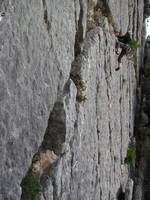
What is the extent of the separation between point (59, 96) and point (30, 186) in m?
2.02

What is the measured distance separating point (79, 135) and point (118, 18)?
283 inches


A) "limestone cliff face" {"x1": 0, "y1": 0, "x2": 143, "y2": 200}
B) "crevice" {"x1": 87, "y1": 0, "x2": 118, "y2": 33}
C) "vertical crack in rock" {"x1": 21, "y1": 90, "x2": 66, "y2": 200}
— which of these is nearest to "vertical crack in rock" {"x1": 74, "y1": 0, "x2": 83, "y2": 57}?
"limestone cliff face" {"x1": 0, "y1": 0, "x2": 143, "y2": 200}

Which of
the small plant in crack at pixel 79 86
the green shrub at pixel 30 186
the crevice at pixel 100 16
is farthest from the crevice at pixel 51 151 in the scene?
the crevice at pixel 100 16

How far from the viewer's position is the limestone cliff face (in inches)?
223

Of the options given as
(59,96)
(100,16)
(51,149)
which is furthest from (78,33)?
(51,149)

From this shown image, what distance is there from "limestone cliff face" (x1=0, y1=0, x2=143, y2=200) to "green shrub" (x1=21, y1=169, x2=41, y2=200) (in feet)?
0.14

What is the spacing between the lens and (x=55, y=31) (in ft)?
24.5

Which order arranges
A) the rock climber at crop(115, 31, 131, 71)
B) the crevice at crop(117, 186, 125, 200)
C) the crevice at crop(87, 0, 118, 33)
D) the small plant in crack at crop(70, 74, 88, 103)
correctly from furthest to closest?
the crevice at crop(117, 186, 125, 200) → the rock climber at crop(115, 31, 131, 71) → the crevice at crop(87, 0, 118, 33) → the small plant in crack at crop(70, 74, 88, 103)

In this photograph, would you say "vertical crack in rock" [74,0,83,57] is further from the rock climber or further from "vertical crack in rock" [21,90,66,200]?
the rock climber

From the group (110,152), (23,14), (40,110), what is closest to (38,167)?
(40,110)

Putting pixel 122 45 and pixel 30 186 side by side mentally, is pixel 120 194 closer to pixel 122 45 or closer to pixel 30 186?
pixel 122 45

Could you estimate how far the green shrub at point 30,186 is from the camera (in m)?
6.42

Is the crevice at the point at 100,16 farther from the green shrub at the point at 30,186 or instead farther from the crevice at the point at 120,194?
the crevice at the point at 120,194

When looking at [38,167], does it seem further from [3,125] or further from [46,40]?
[46,40]
